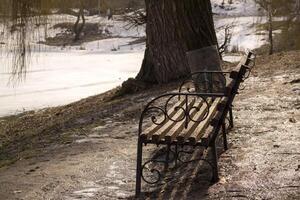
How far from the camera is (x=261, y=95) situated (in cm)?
735

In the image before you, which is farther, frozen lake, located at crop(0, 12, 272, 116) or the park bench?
frozen lake, located at crop(0, 12, 272, 116)

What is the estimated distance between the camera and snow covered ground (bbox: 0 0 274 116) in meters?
13.0

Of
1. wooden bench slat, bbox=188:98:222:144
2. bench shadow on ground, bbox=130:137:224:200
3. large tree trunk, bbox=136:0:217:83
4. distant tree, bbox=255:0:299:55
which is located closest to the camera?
wooden bench slat, bbox=188:98:222:144

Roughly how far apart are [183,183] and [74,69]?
15573 millimetres

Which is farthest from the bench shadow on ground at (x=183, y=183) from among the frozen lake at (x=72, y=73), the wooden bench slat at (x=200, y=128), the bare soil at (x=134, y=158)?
the frozen lake at (x=72, y=73)

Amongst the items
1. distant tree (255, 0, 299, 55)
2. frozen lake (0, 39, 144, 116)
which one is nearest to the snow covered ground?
frozen lake (0, 39, 144, 116)

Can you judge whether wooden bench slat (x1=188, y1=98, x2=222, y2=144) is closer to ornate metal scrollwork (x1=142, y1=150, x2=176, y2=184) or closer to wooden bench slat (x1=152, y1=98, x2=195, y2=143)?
wooden bench slat (x1=152, y1=98, x2=195, y2=143)

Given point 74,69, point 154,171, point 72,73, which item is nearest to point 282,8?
point 72,73

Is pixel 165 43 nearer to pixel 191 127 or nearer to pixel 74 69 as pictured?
pixel 191 127

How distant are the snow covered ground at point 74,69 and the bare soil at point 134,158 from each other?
4.71ft

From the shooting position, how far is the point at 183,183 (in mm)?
4363

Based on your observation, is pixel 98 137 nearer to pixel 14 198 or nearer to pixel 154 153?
pixel 154 153

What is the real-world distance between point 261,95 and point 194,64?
1.11 metres

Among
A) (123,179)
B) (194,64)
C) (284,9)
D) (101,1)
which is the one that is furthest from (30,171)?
(284,9)
